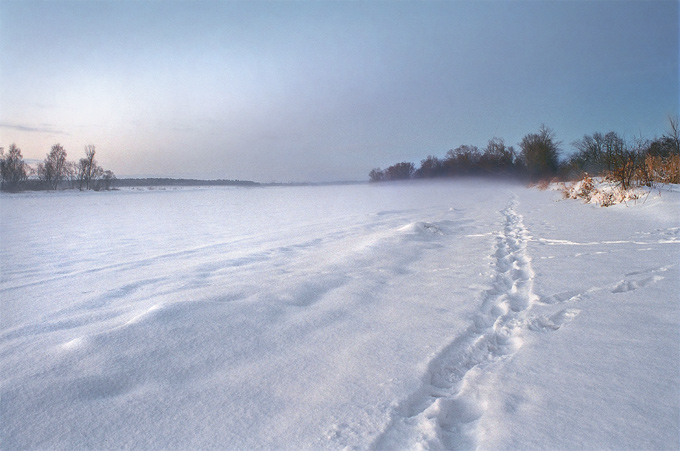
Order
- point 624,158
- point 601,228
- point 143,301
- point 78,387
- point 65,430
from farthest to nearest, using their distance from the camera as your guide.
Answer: point 624,158
point 601,228
point 143,301
point 78,387
point 65,430

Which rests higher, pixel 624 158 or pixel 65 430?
pixel 624 158

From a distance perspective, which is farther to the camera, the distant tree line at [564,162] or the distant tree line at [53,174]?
the distant tree line at [53,174]

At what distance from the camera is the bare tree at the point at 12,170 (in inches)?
1324

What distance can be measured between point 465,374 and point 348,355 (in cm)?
54

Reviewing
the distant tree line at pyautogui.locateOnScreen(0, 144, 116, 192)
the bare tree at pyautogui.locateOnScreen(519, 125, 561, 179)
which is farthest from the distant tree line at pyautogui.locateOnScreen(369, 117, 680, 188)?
the distant tree line at pyautogui.locateOnScreen(0, 144, 116, 192)

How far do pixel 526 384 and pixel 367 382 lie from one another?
0.65 meters

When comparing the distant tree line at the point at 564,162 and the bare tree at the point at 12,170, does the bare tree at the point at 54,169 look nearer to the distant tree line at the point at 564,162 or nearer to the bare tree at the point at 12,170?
the bare tree at the point at 12,170

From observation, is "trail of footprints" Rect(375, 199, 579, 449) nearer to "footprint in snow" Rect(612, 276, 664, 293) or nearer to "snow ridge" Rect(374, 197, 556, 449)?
"snow ridge" Rect(374, 197, 556, 449)

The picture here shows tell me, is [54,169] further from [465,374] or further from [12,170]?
[465,374]

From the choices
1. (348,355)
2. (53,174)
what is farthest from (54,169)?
(348,355)

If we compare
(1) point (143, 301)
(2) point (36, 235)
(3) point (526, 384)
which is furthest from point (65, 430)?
(2) point (36, 235)

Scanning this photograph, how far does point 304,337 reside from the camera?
6.61ft

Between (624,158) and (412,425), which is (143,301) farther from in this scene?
(624,158)

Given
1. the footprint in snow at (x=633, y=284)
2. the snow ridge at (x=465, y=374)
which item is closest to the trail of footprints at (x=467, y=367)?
the snow ridge at (x=465, y=374)
